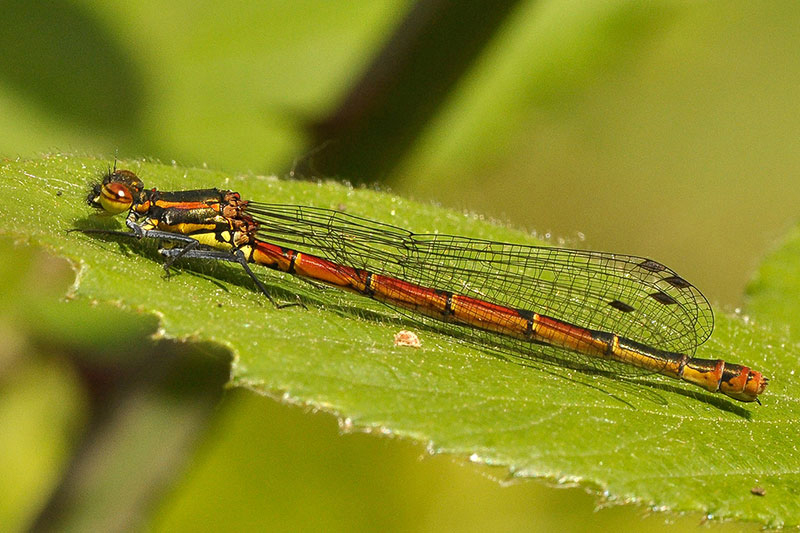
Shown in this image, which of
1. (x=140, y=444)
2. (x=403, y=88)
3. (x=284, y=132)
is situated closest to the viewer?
(x=140, y=444)

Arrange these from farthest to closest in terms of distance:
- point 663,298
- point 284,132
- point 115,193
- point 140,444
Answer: point 284,132 → point 663,298 → point 140,444 → point 115,193

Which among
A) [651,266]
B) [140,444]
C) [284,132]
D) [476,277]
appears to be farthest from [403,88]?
[140,444]

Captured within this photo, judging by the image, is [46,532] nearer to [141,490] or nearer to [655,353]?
[141,490]

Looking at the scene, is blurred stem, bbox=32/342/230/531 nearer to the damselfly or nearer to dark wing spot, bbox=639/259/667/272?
the damselfly

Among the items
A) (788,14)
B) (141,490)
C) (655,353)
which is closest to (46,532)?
(141,490)

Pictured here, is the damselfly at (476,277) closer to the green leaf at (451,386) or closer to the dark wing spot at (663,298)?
the dark wing spot at (663,298)

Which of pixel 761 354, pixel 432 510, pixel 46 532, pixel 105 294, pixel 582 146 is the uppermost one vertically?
pixel 582 146

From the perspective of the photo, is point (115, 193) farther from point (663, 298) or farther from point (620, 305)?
point (663, 298)
